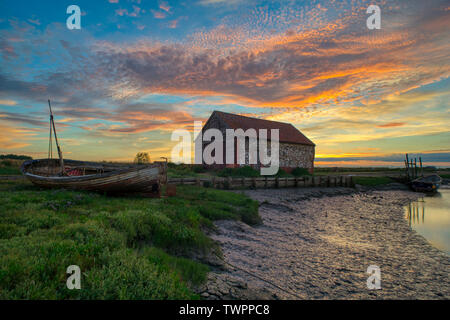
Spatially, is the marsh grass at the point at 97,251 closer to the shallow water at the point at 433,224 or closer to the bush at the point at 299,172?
the shallow water at the point at 433,224

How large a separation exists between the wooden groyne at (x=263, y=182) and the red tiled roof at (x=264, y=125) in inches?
333

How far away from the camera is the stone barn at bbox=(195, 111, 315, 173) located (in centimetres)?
3095

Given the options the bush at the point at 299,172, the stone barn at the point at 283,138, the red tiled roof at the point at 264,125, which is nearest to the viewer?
the stone barn at the point at 283,138

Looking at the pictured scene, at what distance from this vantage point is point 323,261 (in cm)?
701

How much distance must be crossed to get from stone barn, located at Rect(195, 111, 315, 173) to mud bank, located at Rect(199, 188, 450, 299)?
758 inches

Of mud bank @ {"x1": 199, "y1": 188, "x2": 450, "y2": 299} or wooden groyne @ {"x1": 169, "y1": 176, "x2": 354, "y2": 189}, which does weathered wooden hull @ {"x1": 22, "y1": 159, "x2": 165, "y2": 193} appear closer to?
mud bank @ {"x1": 199, "y1": 188, "x2": 450, "y2": 299}

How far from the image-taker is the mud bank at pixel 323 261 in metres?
5.16

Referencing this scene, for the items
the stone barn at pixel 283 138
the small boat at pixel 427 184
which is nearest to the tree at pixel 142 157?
the stone barn at pixel 283 138

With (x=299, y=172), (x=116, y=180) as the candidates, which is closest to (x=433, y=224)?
(x=116, y=180)

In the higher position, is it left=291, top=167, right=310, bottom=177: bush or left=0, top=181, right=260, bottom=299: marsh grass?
left=291, top=167, right=310, bottom=177: bush

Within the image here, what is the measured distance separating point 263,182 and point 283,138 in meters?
14.0

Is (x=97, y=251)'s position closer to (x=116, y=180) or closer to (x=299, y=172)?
(x=116, y=180)

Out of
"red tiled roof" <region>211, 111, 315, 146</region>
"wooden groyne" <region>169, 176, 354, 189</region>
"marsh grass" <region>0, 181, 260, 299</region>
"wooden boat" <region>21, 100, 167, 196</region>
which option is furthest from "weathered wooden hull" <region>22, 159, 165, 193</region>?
"red tiled roof" <region>211, 111, 315, 146</region>
